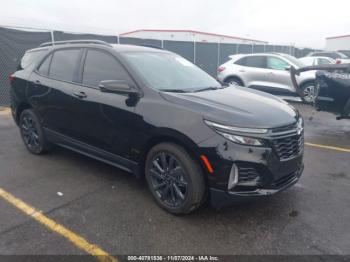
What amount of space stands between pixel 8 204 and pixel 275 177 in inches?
114

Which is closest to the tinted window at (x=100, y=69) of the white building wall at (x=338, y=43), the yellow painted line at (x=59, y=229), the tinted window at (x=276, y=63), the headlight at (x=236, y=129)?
the headlight at (x=236, y=129)

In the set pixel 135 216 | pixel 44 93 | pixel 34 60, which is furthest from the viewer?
pixel 34 60

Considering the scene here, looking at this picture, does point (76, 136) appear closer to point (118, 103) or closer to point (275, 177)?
point (118, 103)

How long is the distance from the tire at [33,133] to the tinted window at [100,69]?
1366 millimetres

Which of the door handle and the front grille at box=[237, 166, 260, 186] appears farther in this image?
the door handle

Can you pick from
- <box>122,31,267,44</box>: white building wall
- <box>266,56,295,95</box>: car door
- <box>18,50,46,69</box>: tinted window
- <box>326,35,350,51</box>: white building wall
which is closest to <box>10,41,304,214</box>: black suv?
<box>18,50,46,69</box>: tinted window

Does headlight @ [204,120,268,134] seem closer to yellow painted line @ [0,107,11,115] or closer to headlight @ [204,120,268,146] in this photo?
headlight @ [204,120,268,146]

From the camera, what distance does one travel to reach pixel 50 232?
9.77 ft

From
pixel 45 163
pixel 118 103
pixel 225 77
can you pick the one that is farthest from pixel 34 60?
pixel 225 77

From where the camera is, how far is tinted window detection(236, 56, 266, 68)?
1059 cm

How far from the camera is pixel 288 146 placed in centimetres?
308

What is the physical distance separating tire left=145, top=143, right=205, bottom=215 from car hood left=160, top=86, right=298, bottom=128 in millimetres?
466

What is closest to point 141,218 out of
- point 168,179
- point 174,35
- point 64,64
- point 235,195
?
point 168,179

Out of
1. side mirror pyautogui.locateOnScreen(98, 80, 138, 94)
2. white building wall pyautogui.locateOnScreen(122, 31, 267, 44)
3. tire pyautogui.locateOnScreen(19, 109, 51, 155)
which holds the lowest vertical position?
tire pyautogui.locateOnScreen(19, 109, 51, 155)
